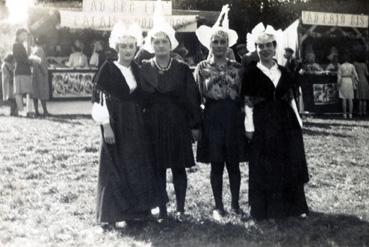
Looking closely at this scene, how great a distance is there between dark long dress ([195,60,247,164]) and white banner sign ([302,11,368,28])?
1195 centimetres

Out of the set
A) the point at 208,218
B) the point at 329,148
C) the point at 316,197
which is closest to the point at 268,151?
the point at 208,218

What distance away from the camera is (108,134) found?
564 cm

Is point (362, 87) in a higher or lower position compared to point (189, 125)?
higher

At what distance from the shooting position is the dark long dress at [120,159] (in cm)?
569

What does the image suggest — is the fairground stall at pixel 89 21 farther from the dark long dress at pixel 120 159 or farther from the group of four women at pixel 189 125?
the dark long dress at pixel 120 159

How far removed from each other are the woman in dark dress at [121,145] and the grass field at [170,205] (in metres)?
0.24

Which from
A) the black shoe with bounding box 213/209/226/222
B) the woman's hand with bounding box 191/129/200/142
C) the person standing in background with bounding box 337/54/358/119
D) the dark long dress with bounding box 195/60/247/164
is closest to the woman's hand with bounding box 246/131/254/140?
the dark long dress with bounding box 195/60/247/164

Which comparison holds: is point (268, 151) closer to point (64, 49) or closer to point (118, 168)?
point (118, 168)

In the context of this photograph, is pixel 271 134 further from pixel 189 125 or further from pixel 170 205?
pixel 170 205

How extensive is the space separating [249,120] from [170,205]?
1469 mm

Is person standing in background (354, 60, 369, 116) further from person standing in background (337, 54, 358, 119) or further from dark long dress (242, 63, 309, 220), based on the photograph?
dark long dress (242, 63, 309, 220)

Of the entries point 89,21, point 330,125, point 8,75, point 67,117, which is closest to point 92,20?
point 89,21

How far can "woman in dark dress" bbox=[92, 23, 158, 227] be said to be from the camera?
5.68 meters

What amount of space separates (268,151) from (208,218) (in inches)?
37.7
